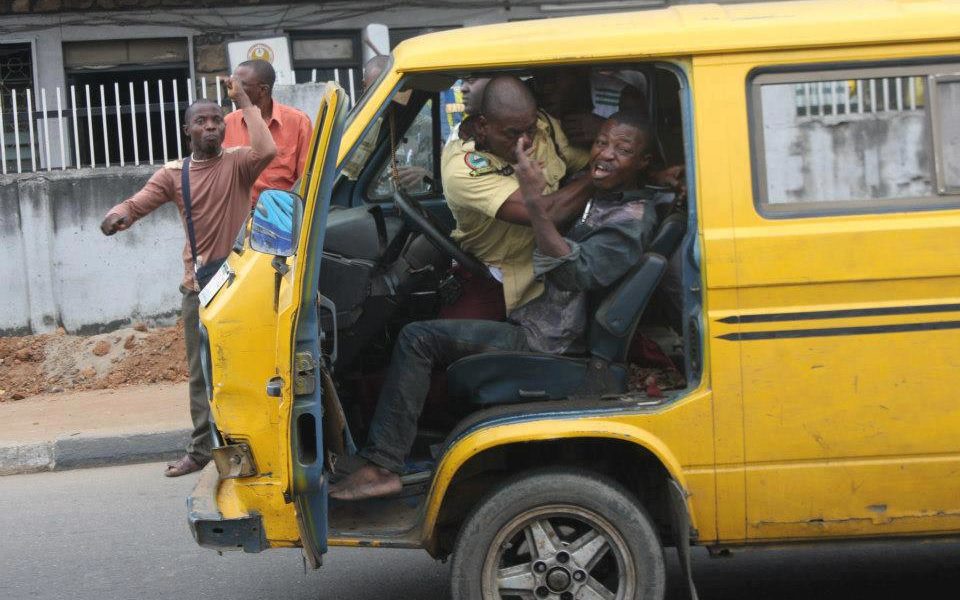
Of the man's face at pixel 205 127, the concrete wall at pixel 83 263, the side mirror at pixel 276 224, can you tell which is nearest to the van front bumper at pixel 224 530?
the side mirror at pixel 276 224

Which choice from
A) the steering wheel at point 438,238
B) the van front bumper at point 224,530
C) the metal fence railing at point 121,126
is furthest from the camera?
the metal fence railing at point 121,126

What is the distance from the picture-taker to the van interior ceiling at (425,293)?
4.10 meters

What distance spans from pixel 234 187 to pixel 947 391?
3.86m

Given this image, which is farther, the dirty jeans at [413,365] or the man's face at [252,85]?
the man's face at [252,85]

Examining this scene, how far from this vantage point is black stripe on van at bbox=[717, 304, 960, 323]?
12.5 ft

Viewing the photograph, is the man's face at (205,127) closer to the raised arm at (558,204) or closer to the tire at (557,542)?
the raised arm at (558,204)

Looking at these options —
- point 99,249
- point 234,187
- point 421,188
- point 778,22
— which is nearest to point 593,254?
point 778,22

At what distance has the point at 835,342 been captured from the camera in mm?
3832

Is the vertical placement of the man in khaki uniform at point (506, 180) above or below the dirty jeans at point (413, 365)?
above

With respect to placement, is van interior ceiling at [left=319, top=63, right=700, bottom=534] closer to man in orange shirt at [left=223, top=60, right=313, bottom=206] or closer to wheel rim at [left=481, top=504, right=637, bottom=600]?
wheel rim at [left=481, top=504, right=637, bottom=600]

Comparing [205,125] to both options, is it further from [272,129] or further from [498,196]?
[498,196]

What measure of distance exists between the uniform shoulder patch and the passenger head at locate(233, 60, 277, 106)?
9.08 ft

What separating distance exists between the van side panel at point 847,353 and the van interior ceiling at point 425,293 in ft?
0.66

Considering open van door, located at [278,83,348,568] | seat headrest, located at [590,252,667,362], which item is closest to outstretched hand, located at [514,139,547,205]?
seat headrest, located at [590,252,667,362]
